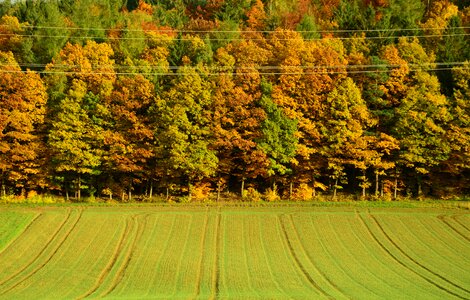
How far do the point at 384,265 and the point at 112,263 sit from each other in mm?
Answer: 15879

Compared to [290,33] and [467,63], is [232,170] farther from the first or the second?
[467,63]

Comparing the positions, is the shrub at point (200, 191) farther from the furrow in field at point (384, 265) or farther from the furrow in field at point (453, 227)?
the furrow in field at point (453, 227)

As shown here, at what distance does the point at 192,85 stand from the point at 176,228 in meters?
19.0

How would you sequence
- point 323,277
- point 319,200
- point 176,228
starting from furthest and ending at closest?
point 319,200
point 176,228
point 323,277

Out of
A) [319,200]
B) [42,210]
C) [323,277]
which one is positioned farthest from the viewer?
[319,200]

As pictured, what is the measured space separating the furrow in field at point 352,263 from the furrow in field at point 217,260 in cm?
729

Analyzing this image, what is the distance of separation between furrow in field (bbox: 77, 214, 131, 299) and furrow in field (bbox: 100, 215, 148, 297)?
0.50 m

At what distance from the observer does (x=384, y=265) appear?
4941 cm

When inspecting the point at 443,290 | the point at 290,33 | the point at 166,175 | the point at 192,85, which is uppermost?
the point at 290,33

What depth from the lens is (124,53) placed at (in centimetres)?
8162

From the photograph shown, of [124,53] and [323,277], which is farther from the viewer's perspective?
[124,53]

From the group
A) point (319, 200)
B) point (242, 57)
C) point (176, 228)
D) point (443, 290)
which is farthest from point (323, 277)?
point (242, 57)

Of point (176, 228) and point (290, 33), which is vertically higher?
point (290, 33)

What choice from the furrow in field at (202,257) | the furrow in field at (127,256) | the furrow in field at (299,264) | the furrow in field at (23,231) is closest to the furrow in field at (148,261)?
the furrow in field at (127,256)
